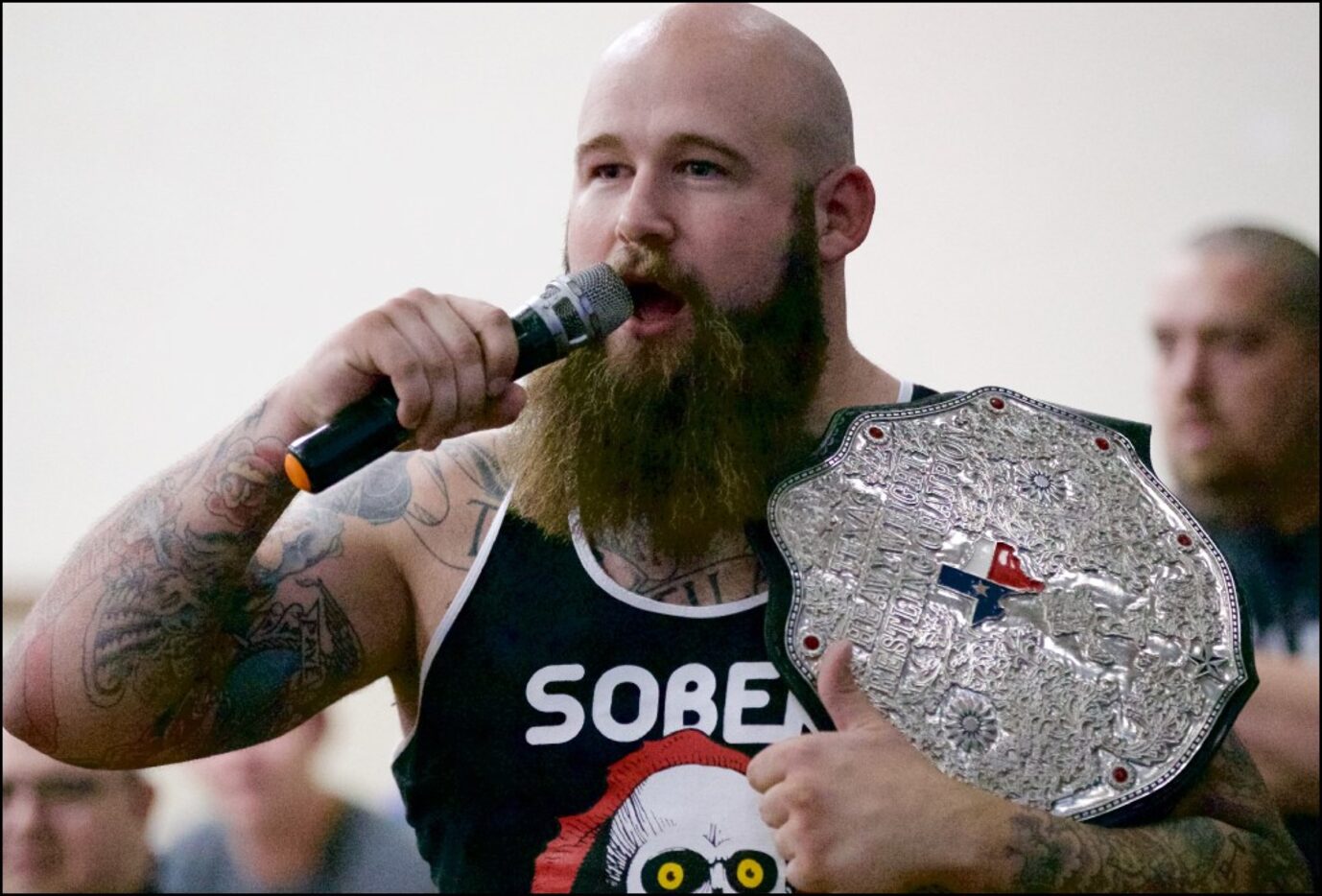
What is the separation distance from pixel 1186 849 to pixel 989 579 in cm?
30

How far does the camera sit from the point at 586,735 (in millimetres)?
1455

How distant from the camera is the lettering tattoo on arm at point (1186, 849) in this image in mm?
1235

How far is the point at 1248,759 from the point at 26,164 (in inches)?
126

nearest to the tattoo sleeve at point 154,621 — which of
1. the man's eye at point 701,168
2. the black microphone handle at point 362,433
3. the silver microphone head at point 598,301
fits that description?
the black microphone handle at point 362,433

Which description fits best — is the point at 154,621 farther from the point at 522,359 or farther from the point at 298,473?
the point at 522,359

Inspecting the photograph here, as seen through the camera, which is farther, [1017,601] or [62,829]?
[62,829]

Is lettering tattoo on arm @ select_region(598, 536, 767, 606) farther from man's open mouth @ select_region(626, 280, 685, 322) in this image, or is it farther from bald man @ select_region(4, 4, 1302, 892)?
man's open mouth @ select_region(626, 280, 685, 322)

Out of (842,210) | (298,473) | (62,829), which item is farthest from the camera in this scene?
(62,829)

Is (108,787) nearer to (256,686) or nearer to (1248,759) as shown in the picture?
(256,686)

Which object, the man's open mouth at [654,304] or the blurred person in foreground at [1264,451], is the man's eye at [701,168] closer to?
the man's open mouth at [654,304]

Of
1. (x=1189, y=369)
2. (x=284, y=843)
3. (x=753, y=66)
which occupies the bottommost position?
(x=284, y=843)

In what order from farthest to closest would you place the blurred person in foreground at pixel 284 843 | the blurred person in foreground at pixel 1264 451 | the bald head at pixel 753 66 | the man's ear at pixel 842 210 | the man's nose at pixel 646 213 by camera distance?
the blurred person in foreground at pixel 284 843 < the blurred person in foreground at pixel 1264 451 < the man's ear at pixel 842 210 < the bald head at pixel 753 66 < the man's nose at pixel 646 213

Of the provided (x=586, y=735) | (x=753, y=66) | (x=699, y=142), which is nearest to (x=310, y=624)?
(x=586, y=735)

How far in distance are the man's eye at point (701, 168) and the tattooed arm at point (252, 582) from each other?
17.0 inches
